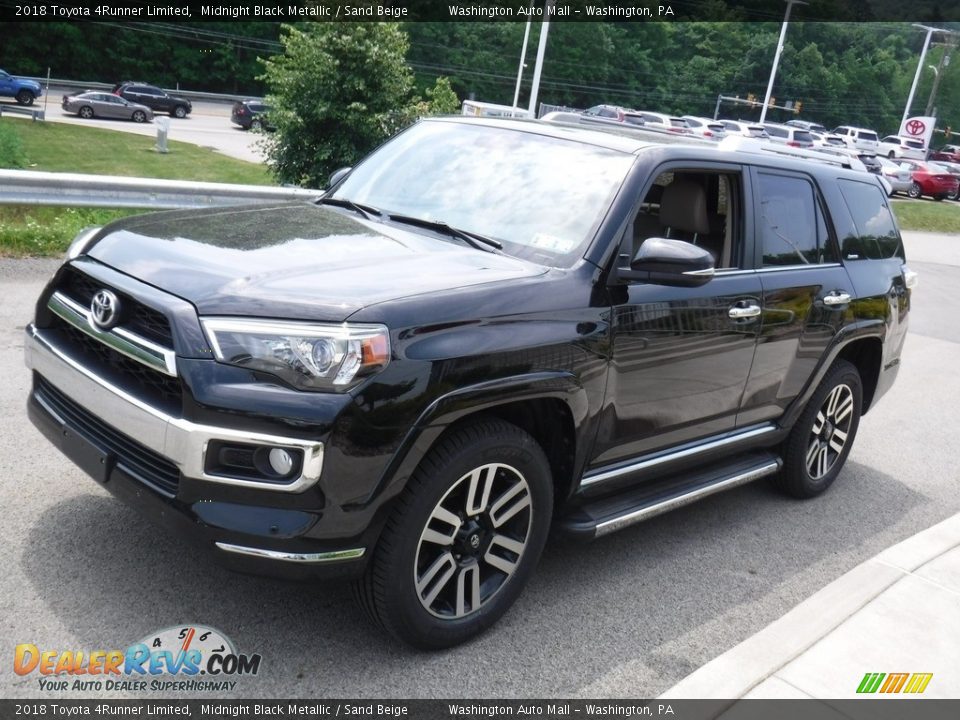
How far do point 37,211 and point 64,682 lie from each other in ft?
30.0

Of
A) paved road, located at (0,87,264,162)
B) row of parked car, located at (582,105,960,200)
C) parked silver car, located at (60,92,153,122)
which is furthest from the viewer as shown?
parked silver car, located at (60,92,153,122)

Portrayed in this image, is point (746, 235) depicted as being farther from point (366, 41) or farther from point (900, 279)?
point (366, 41)

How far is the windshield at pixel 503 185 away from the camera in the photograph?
13.7 feet

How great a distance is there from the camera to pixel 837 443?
6.12m

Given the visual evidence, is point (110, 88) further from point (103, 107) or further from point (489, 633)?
point (489, 633)

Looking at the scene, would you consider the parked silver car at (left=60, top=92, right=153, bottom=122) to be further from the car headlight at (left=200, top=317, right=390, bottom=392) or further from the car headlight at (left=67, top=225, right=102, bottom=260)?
the car headlight at (left=200, top=317, right=390, bottom=392)

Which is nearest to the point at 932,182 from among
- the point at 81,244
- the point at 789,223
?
the point at 789,223

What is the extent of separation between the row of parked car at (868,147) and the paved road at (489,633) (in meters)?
21.1

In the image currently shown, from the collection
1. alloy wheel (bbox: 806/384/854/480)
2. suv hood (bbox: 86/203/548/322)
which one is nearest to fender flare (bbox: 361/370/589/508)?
suv hood (bbox: 86/203/548/322)

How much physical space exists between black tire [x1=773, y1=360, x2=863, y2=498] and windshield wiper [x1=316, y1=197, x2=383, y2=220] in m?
2.79

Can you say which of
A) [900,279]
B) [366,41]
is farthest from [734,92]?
[900,279]

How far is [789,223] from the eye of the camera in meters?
5.26

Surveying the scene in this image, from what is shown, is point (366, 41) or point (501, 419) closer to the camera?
point (501, 419)

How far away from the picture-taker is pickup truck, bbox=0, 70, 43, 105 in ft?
148
